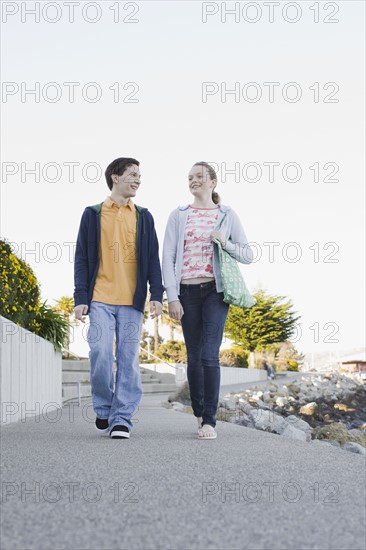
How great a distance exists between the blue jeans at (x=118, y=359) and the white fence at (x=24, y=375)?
5.42ft

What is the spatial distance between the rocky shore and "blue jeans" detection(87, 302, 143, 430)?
1.64 metres

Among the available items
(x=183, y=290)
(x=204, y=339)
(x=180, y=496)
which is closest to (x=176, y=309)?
(x=183, y=290)

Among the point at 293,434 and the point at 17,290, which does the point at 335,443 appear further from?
the point at 17,290

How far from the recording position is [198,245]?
222 inches

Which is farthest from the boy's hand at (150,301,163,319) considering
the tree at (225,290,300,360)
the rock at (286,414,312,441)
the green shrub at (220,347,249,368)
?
the tree at (225,290,300,360)

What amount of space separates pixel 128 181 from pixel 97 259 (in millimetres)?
648

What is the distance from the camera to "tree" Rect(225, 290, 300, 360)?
51.7m

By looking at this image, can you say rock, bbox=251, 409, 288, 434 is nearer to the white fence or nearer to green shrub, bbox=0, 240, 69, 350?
the white fence

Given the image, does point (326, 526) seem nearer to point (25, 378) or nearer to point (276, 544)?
point (276, 544)

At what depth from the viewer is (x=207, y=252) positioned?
5.62 metres

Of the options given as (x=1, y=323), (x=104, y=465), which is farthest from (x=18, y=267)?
(x=104, y=465)

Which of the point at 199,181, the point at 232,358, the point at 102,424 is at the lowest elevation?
the point at 232,358

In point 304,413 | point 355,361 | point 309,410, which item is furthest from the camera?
point 355,361

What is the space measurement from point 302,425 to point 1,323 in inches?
140
